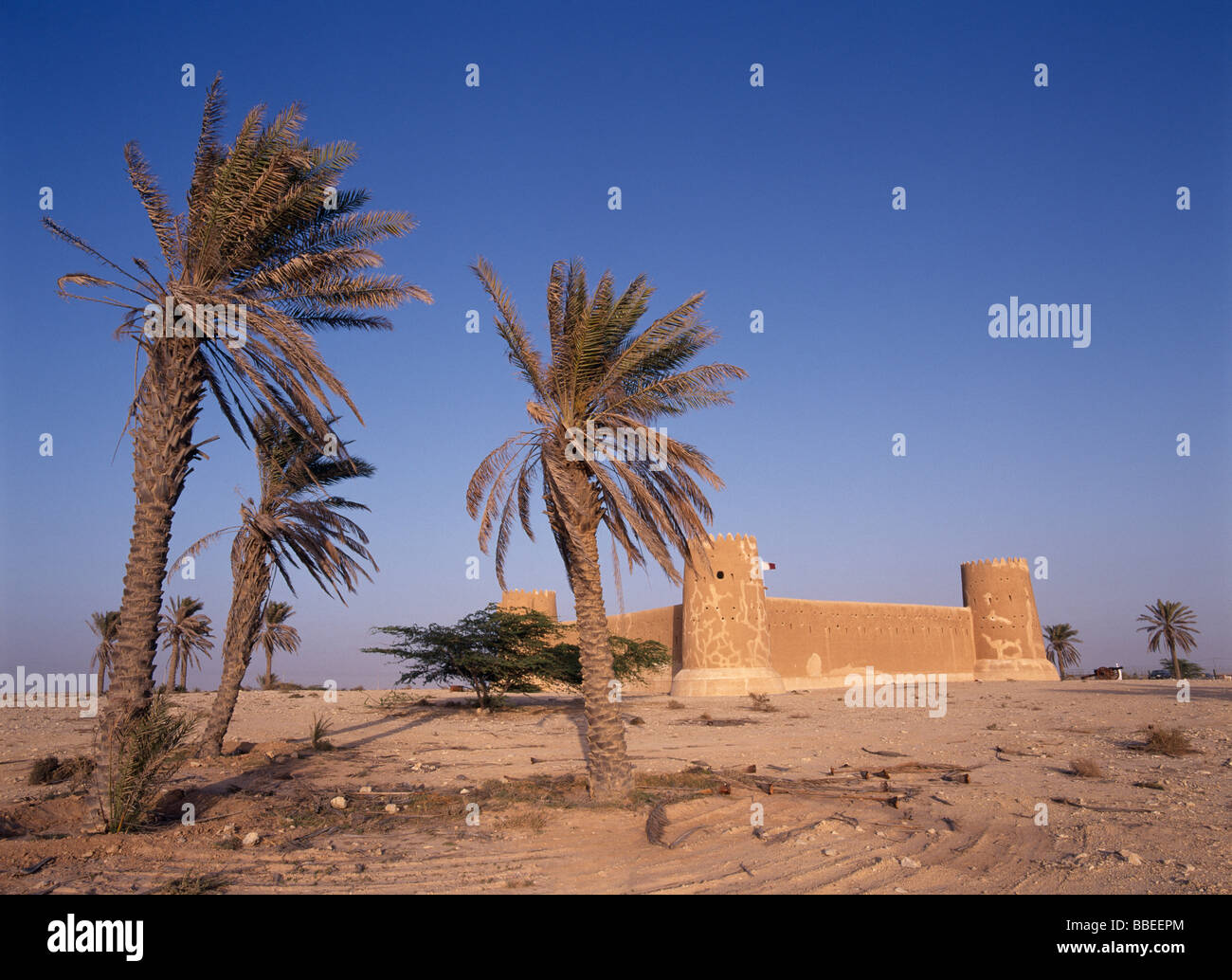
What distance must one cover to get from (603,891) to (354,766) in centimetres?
848

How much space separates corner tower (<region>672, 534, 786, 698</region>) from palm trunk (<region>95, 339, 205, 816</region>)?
70.5ft

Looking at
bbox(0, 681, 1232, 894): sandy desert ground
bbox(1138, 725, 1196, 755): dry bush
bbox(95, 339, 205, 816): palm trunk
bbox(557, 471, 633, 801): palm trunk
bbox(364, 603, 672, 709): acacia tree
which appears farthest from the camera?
bbox(364, 603, 672, 709): acacia tree

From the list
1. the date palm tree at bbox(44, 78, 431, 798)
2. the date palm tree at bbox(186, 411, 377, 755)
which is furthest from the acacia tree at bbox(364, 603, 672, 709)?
the date palm tree at bbox(44, 78, 431, 798)

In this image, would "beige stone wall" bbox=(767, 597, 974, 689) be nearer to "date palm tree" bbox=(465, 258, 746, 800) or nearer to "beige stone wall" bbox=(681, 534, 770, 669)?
"beige stone wall" bbox=(681, 534, 770, 669)

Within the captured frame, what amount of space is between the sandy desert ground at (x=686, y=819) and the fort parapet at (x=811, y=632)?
1073 centimetres

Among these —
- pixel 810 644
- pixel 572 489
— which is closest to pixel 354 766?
pixel 572 489

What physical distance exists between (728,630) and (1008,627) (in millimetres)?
17958

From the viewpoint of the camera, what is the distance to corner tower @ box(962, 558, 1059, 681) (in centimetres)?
3759

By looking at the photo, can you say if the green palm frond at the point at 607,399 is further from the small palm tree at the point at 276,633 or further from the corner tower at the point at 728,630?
the small palm tree at the point at 276,633

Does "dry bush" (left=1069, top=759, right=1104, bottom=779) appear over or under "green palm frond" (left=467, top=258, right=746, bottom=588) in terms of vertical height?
under

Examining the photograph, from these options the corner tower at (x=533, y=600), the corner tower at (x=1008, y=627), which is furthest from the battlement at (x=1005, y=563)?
the corner tower at (x=533, y=600)

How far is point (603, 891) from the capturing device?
19.5 feet

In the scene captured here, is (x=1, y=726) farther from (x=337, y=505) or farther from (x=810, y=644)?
(x=810, y=644)

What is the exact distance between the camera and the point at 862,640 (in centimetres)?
3456
